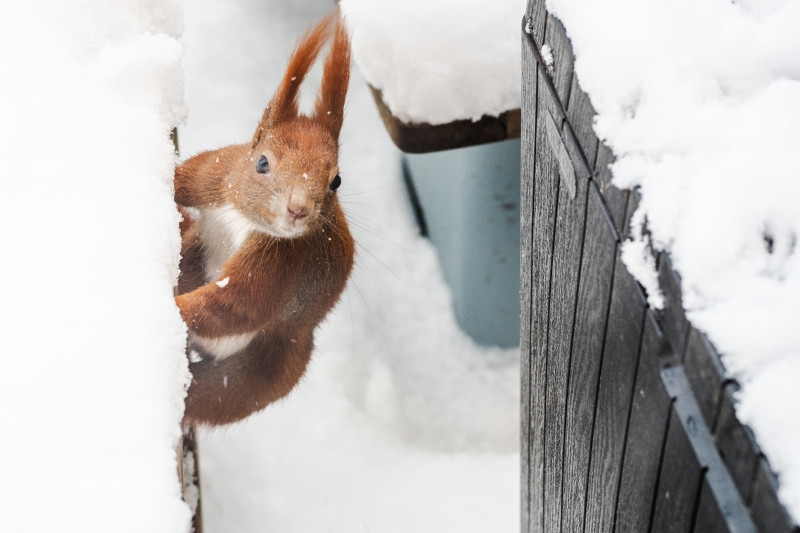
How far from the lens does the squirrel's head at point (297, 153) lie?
3.71 ft

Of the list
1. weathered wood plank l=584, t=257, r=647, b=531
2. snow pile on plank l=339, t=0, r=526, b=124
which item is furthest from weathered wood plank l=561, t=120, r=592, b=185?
snow pile on plank l=339, t=0, r=526, b=124

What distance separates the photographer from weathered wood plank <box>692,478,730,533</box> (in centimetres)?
55

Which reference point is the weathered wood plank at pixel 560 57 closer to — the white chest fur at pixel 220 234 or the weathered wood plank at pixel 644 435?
the weathered wood plank at pixel 644 435

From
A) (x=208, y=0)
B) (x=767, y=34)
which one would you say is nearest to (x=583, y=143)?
(x=767, y=34)

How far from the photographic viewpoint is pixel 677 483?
636 millimetres

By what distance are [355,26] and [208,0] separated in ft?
4.75

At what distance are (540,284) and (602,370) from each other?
0.26m

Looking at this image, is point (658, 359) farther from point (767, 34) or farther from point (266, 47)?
point (266, 47)

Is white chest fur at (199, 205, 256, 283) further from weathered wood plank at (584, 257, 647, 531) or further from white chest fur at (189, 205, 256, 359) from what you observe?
weathered wood plank at (584, 257, 647, 531)

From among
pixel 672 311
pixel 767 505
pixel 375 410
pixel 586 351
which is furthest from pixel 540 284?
pixel 375 410

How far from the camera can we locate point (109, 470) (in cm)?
59

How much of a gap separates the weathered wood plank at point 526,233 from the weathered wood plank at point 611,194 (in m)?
0.24

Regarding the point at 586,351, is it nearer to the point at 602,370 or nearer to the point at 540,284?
the point at 602,370

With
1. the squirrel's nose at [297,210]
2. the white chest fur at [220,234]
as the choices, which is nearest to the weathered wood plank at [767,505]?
the squirrel's nose at [297,210]
